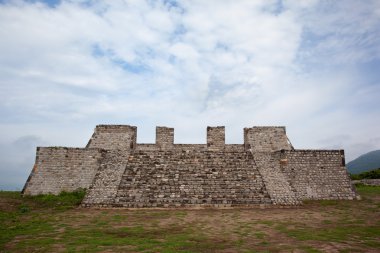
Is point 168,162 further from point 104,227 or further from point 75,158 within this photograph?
point 104,227

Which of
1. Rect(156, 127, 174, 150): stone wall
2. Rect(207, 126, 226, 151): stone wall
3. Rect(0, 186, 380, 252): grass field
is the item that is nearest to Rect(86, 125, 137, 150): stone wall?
Rect(156, 127, 174, 150): stone wall

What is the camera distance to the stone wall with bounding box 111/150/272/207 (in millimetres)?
14297

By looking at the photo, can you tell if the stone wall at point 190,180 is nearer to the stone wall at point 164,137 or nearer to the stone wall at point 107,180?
the stone wall at point 107,180

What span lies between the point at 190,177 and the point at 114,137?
9.26 m

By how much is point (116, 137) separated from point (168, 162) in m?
7.27

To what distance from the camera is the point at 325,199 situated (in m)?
15.8

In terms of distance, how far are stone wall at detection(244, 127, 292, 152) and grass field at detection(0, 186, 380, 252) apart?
7768 millimetres

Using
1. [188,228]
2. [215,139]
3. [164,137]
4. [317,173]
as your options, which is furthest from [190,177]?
[317,173]

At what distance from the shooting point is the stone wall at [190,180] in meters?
14.3

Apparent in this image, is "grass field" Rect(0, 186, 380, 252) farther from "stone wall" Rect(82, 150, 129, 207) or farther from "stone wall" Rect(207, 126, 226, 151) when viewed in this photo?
"stone wall" Rect(207, 126, 226, 151)

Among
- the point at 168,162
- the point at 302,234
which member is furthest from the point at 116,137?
the point at 302,234

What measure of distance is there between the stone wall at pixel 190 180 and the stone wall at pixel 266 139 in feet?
14.8

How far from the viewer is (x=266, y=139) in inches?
901

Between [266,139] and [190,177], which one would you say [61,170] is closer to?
[190,177]
